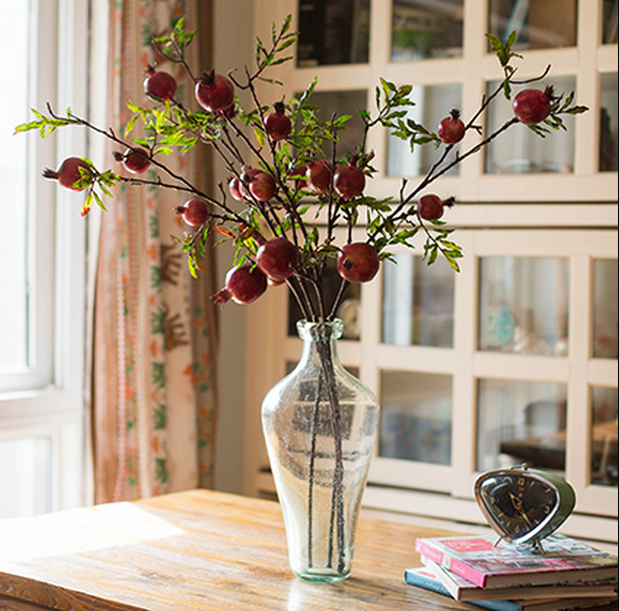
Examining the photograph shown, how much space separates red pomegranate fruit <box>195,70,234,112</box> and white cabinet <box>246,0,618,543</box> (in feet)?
4.39

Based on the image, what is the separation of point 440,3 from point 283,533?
1592 mm

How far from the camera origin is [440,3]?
2320 millimetres

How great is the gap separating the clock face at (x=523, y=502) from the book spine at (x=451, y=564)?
3.5 inches

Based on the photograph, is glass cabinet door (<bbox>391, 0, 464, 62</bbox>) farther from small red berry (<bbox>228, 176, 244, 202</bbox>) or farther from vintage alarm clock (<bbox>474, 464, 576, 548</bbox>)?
vintage alarm clock (<bbox>474, 464, 576, 548</bbox>)

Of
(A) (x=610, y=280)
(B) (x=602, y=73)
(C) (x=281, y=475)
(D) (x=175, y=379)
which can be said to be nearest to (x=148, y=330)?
(D) (x=175, y=379)

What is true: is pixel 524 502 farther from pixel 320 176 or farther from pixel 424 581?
pixel 320 176

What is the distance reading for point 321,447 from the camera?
1.09 meters

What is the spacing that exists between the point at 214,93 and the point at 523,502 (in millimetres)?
668

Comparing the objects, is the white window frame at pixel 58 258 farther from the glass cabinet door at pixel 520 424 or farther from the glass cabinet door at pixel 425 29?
the glass cabinet door at pixel 520 424

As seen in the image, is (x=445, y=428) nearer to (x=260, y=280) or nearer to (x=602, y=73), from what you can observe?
(x=602, y=73)

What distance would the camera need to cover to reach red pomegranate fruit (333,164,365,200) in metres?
1.01

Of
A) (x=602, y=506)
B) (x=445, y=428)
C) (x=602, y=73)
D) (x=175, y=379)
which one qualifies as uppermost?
(x=602, y=73)

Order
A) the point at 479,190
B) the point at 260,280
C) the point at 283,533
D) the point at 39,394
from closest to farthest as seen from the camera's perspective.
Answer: the point at 260,280
the point at 283,533
the point at 39,394
the point at 479,190

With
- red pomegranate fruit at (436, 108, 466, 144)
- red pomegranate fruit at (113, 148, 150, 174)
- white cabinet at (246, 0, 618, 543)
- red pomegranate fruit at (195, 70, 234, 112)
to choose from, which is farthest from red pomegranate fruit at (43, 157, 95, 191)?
white cabinet at (246, 0, 618, 543)
